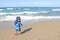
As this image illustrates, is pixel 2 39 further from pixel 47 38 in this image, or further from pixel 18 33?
pixel 47 38

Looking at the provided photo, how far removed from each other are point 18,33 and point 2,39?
116 cm

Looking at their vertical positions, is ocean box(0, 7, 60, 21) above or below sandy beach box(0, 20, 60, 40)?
below

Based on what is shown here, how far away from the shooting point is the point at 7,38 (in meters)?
7.11

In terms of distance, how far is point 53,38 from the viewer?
269 inches

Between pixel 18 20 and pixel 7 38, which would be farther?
pixel 18 20

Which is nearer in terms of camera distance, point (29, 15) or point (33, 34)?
point (33, 34)

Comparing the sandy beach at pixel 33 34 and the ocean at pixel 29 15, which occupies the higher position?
the sandy beach at pixel 33 34

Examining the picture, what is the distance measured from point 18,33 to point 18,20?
641 millimetres

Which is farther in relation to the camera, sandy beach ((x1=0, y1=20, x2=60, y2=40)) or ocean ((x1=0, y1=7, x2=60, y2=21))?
ocean ((x1=0, y1=7, x2=60, y2=21))

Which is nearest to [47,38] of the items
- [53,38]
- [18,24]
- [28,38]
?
[53,38]

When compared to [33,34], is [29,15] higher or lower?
lower

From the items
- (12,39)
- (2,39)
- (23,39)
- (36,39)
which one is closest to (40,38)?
(36,39)

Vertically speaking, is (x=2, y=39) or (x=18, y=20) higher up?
(x=18, y=20)

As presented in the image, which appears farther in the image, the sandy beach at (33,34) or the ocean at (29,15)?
the ocean at (29,15)
